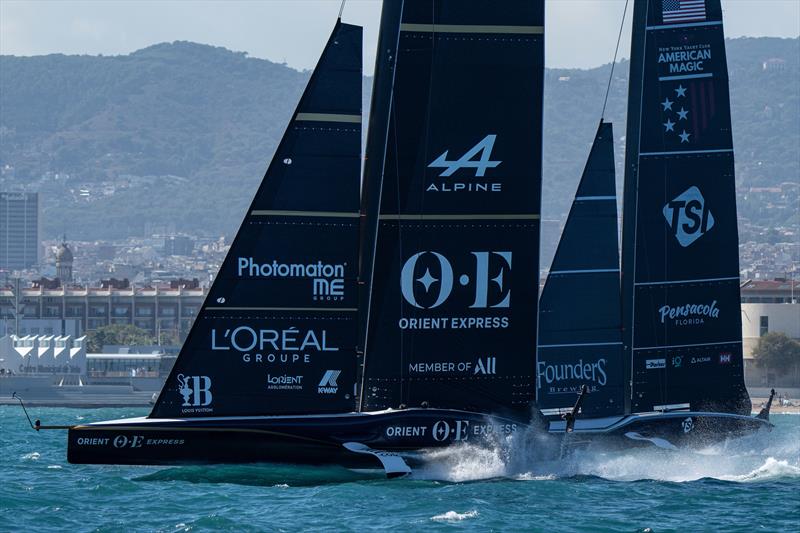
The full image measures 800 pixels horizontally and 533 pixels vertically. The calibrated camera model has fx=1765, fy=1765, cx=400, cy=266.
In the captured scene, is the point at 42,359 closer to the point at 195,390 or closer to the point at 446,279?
the point at 195,390

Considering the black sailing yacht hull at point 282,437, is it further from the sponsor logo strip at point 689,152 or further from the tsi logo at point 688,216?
the sponsor logo strip at point 689,152

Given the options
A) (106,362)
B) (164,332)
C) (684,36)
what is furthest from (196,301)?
(684,36)

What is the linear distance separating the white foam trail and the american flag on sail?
37.6ft

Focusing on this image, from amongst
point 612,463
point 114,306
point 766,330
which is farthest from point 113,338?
point 612,463

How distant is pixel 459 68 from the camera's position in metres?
23.0

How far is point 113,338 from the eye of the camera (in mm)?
122562

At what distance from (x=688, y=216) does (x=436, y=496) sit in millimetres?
8871

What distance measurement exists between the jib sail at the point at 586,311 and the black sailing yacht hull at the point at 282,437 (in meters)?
4.85

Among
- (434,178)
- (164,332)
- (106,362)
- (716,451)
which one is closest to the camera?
(434,178)

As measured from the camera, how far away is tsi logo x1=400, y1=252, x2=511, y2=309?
22953mm

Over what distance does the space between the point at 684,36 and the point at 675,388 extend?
5.72 m

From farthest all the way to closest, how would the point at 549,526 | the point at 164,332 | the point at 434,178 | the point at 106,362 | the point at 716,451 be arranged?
1. the point at 164,332
2. the point at 106,362
3. the point at 716,451
4. the point at 434,178
5. the point at 549,526

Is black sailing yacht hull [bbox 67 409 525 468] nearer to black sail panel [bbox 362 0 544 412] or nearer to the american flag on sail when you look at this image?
black sail panel [bbox 362 0 544 412]

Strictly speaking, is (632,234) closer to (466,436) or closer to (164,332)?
(466,436)
